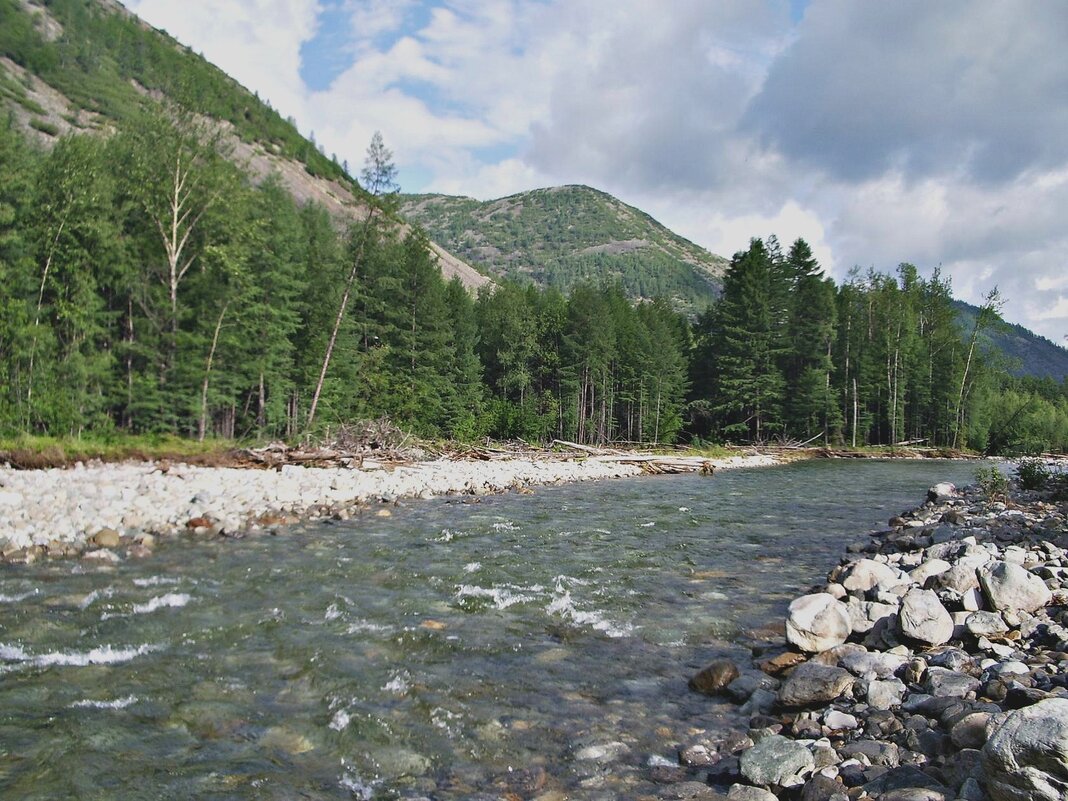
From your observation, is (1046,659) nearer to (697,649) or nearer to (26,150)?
(697,649)

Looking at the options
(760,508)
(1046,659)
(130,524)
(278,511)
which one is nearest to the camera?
(1046,659)

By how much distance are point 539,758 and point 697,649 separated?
2.74 meters

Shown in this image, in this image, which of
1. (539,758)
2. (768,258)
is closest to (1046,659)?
(539,758)

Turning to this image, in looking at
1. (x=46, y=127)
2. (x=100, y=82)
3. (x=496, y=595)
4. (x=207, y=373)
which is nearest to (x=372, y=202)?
(x=207, y=373)

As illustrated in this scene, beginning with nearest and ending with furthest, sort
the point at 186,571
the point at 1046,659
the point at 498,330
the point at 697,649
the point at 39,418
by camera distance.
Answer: the point at 1046,659 < the point at 697,649 < the point at 186,571 < the point at 39,418 < the point at 498,330

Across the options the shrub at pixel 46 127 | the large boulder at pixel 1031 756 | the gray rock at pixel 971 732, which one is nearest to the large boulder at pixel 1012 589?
the gray rock at pixel 971 732

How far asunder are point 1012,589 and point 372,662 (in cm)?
626

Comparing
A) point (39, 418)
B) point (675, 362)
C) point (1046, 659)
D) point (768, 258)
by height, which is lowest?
point (1046, 659)

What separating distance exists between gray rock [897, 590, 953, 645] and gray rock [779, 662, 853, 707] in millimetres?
1062

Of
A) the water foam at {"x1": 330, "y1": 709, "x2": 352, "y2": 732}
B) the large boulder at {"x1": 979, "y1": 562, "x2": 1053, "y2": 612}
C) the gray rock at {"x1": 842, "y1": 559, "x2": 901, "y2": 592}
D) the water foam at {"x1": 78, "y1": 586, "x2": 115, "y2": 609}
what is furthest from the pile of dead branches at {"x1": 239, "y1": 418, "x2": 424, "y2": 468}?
the large boulder at {"x1": 979, "y1": 562, "x2": 1053, "y2": 612}

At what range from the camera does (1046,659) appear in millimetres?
4875

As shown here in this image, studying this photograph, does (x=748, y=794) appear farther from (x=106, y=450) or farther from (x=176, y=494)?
(x=106, y=450)

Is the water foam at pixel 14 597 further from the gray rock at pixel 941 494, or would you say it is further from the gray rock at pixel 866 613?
the gray rock at pixel 941 494

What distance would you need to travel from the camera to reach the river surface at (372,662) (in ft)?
13.5
